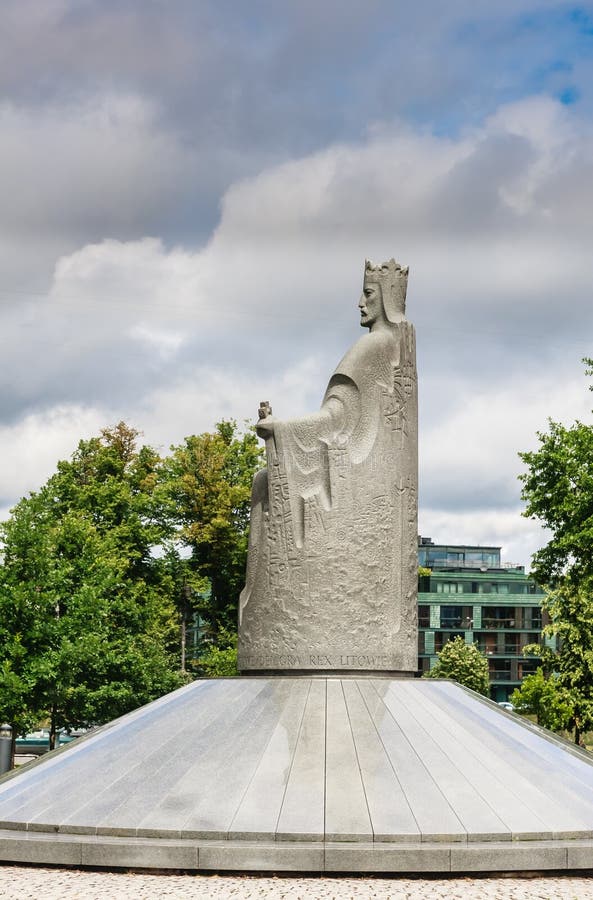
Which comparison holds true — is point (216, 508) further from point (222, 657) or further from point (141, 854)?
point (141, 854)

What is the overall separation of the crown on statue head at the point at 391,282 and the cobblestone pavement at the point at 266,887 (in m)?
9.21

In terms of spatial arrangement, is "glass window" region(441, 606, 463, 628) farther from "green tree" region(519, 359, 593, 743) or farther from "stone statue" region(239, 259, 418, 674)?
"stone statue" region(239, 259, 418, 674)

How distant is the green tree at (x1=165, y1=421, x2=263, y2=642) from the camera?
4272cm

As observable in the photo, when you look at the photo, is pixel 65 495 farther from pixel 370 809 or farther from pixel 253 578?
pixel 370 809

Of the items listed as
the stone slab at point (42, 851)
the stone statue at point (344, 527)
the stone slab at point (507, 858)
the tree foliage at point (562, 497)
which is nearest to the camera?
the stone slab at point (507, 858)

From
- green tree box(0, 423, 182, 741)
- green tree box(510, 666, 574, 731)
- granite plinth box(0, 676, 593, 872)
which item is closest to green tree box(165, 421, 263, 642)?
green tree box(0, 423, 182, 741)

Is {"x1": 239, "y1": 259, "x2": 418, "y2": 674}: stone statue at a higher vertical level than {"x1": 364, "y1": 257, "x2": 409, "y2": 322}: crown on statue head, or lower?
lower

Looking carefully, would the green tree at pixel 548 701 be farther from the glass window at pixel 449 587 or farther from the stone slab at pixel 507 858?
the glass window at pixel 449 587

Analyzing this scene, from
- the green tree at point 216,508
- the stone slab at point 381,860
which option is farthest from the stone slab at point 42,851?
the green tree at point 216,508

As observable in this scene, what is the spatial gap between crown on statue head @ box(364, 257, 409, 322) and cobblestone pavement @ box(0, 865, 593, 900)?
9.21m

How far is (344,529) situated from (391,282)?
4.34m

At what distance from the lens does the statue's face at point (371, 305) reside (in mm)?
16984

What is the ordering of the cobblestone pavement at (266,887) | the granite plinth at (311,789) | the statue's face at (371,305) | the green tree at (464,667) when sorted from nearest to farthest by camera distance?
the cobblestone pavement at (266,887) < the granite plinth at (311,789) < the statue's face at (371,305) < the green tree at (464,667)

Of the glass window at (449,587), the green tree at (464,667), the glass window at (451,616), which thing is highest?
the glass window at (449,587)
